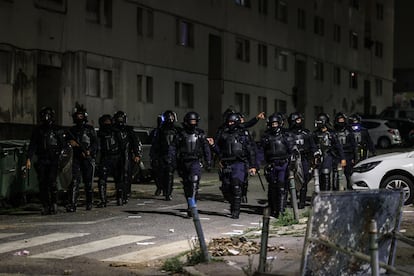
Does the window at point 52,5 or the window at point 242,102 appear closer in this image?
the window at point 52,5

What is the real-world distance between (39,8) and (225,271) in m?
21.6

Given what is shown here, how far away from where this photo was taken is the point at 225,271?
8867 millimetres

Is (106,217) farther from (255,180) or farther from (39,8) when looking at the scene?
(39,8)

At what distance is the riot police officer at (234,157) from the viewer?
14469 mm

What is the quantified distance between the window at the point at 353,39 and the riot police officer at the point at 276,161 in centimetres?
4730

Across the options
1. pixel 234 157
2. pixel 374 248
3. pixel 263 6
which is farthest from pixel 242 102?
pixel 374 248

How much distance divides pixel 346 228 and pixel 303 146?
355 inches

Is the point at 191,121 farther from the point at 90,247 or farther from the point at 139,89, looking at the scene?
the point at 139,89

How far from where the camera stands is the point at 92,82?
31688mm

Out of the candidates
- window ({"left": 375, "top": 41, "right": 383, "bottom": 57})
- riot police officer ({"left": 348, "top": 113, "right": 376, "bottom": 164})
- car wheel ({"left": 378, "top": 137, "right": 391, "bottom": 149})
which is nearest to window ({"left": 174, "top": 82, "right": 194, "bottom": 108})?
car wheel ({"left": 378, "top": 137, "right": 391, "bottom": 149})

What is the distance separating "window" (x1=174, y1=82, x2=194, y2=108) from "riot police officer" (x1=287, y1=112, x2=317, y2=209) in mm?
21371

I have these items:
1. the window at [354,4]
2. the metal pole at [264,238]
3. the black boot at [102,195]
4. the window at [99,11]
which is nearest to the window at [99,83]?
the window at [99,11]

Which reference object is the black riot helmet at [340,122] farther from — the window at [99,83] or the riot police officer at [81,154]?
the window at [99,83]

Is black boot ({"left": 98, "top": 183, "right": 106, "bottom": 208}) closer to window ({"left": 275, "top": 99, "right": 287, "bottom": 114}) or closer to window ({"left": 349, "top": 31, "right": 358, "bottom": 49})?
window ({"left": 275, "top": 99, "right": 287, "bottom": 114})
